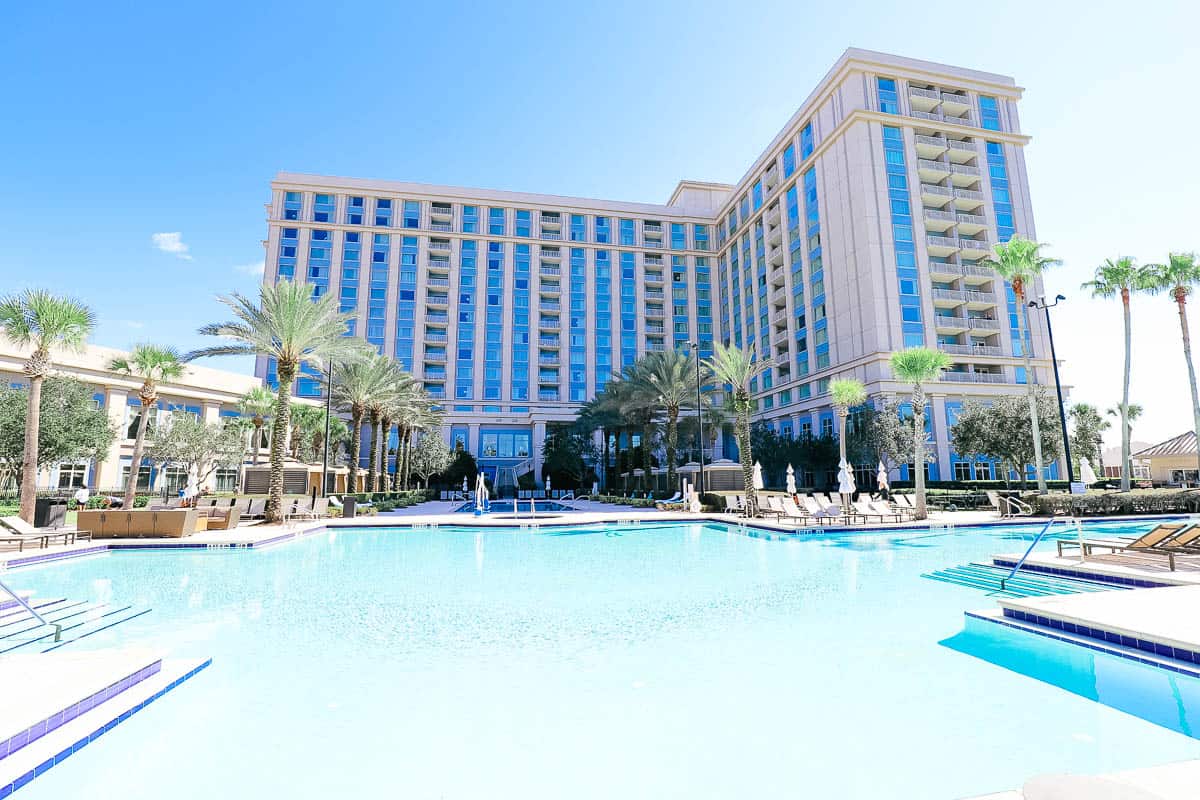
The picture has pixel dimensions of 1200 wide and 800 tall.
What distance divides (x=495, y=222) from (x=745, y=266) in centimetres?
2673

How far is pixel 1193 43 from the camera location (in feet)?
47.4

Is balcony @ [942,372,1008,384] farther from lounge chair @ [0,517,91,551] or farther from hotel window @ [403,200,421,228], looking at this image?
hotel window @ [403,200,421,228]

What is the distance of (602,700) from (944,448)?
38.3m

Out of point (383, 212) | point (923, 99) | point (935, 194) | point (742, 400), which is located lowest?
point (742, 400)

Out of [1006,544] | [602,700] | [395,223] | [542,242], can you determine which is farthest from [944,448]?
[395,223]

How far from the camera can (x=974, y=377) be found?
1467 inches

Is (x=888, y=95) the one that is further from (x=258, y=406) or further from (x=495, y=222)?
(x=258, y=406)

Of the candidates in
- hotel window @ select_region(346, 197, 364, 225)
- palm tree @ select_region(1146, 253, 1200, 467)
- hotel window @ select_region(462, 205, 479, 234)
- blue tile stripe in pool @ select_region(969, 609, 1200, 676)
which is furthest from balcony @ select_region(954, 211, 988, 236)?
hotel window @ select_region(346, 197, 364, 225)

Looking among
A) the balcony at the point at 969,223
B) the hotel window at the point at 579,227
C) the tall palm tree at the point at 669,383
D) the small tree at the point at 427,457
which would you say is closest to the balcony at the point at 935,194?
the balcony at the point at 969,223

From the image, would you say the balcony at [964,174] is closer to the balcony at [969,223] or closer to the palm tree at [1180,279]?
the balcony at [969,223]

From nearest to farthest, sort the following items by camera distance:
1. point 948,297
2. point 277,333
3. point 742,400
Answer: point 277,333 → point 742,400 → point 948,297

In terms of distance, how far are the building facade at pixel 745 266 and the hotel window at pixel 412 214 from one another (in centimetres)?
27

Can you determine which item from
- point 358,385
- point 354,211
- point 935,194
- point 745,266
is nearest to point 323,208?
point 354,211

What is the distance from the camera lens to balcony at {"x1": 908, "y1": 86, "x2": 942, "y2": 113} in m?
42.1
